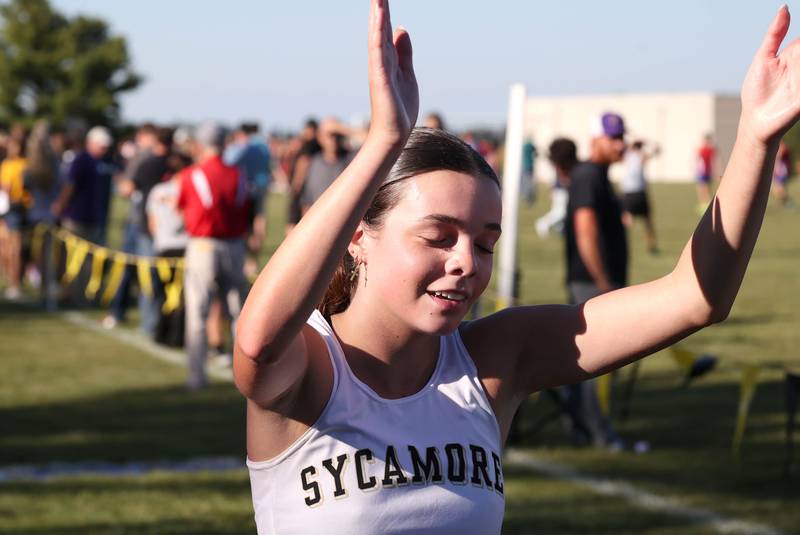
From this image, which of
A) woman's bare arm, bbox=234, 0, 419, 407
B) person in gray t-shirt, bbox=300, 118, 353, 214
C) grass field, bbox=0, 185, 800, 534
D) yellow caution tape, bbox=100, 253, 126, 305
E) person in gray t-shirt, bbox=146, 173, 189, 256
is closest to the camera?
woman's bare arm, bbox=234, 0, 419, 407

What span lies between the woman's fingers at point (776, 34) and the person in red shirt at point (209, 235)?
8527 mm

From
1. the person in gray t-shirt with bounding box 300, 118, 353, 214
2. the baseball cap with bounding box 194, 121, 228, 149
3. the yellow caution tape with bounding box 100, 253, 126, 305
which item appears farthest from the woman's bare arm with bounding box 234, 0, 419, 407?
the yellow caution tape with bounding box 100, 253, 126, 305

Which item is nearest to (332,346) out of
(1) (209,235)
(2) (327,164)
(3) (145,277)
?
(1) (209,235)

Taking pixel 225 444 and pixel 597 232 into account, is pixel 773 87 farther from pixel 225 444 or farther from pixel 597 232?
pixel 225 444

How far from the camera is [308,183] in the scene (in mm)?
12570

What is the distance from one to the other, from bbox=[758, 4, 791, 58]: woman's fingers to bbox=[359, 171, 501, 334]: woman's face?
0.52 m

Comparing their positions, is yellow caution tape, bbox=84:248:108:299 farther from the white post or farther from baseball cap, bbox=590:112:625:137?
baseball cap, bbox=590:112:625:137

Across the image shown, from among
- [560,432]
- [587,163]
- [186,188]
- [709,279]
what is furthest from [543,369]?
[186,188]

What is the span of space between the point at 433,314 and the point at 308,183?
10.3 meters

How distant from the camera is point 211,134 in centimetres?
1055

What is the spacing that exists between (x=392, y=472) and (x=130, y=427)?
712 centimetres

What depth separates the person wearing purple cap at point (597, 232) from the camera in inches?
317

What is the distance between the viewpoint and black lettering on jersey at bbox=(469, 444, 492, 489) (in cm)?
251

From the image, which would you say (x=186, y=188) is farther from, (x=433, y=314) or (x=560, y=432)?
(x=433, y=314)
